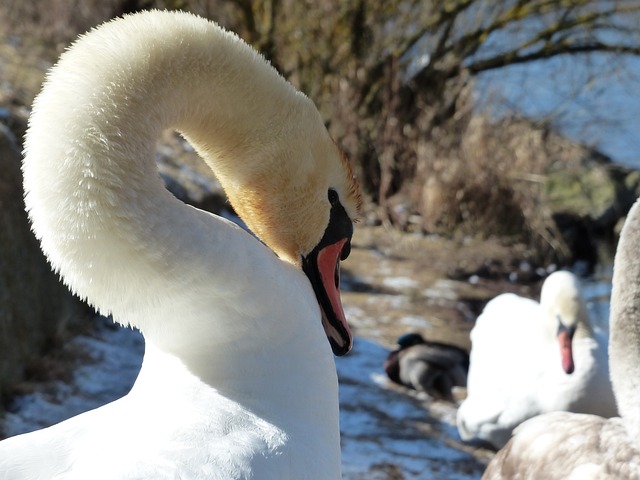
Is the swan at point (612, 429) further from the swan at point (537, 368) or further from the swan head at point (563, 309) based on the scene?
the swan head at point (563, 309)

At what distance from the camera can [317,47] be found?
32.5ft

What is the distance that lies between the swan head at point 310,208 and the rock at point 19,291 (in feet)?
8.88

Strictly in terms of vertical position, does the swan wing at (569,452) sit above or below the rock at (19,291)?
below

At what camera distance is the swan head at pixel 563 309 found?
5.13 m

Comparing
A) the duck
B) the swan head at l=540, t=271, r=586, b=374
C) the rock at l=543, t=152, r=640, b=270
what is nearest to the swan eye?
the swan head at l=540, t=271, r=586, b=374

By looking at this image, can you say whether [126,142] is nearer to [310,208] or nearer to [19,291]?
[310,208]

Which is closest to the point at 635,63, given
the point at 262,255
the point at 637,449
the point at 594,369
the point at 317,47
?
the point at 317,47

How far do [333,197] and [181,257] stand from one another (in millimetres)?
465

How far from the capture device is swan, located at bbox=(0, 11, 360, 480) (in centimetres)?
172

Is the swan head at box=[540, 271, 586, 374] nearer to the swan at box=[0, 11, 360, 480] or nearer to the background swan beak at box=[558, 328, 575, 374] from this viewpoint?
the background swan beak at box=[558, 328, 575, 374]

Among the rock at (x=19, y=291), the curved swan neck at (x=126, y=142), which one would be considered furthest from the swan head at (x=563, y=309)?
the curved swan neck at (x=126, y=142)

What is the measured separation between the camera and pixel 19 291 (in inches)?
186

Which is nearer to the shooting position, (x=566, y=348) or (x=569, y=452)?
(x=569, y=452)

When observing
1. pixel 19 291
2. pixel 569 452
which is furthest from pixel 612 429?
pixel 19 291
